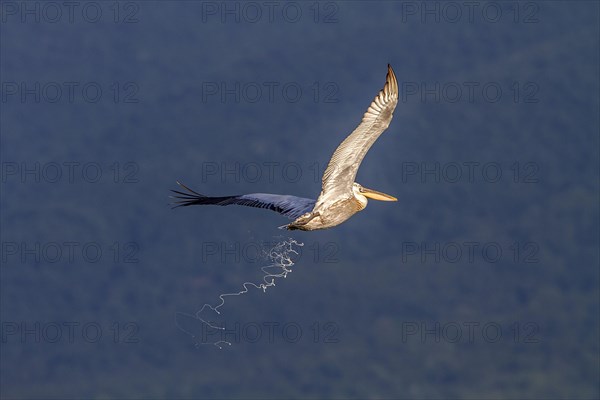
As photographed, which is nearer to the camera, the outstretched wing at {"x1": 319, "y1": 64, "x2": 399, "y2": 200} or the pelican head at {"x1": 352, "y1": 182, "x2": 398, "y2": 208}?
the outstretched wing at {"x1": 319, "y1": 64, "x2": 399, "y2": 200}

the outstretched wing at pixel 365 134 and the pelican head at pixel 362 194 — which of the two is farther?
the pelican head at pixel 362 194

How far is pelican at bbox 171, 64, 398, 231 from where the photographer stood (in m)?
35.9

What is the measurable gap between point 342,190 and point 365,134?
2.63 metres

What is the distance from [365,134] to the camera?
36.1 meters

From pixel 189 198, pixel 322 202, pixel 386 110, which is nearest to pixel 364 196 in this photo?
pixel 322 202

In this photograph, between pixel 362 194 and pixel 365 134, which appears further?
pixel 362 194

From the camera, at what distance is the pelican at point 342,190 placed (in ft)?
118

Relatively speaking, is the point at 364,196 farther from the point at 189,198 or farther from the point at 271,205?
the point at 189,198

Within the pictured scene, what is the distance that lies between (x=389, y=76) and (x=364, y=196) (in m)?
5.05

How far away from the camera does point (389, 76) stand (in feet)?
117

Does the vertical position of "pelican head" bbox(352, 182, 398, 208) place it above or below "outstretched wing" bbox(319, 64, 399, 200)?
below

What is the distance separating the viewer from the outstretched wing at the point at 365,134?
1411 inches

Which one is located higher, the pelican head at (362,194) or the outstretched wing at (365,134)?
the outstretched wing at (365,134)

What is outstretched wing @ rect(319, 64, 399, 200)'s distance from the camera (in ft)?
118
